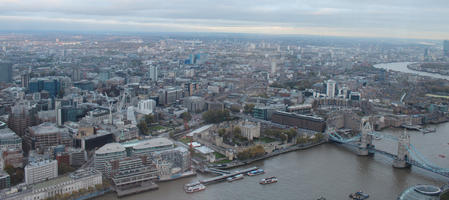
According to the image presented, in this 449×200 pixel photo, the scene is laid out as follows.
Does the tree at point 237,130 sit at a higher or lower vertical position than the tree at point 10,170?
higher

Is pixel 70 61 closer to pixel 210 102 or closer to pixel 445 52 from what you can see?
pixel 210 102

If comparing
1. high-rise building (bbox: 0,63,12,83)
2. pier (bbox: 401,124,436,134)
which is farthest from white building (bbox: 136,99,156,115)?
high-rise building (bbox: 0,63,12,83)

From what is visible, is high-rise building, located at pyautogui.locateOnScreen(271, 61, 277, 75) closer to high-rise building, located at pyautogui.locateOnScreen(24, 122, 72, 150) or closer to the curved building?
high-rise building, located at pyautogui.locateOnScreen(24, 122, 72, 150)

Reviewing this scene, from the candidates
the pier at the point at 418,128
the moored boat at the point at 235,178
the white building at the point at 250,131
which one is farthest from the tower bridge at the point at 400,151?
the moored boat at the point at 235,178

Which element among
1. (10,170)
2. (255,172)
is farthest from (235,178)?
(10,170)

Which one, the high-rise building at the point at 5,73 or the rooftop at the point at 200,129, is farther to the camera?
the high-rise building at the point at 5,73

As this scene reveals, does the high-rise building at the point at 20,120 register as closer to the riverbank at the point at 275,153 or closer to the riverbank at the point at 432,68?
the riverbank at the point at 275,153
